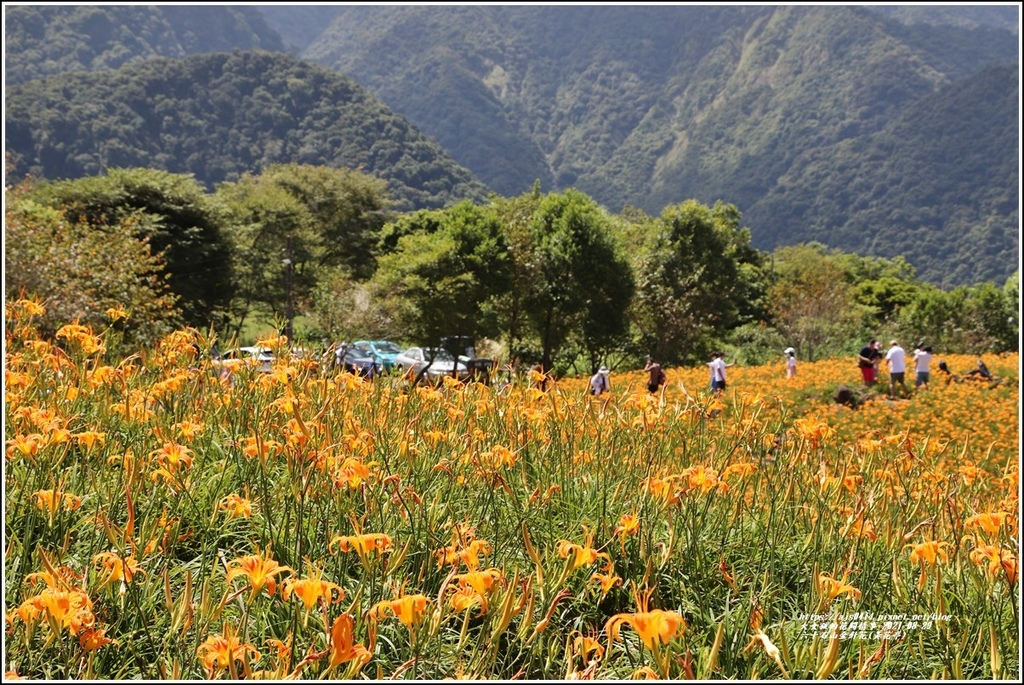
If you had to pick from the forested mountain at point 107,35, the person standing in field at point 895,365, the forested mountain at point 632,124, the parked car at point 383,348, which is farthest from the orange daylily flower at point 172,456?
the forested mountain at point 107,35

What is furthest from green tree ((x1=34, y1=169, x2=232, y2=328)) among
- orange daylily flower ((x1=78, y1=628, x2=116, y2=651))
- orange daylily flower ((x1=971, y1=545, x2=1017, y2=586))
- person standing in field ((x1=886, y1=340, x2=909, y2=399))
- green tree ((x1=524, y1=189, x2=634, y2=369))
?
orange daylily flower ((x1=971, y1=545, x2=1017, y2=586))

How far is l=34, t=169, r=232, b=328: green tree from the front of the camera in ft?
77.5

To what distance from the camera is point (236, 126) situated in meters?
87.7

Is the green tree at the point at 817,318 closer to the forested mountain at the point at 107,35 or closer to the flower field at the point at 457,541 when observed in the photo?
the flower field at the point at 457,541

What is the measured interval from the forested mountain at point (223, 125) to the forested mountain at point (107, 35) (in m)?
15.4

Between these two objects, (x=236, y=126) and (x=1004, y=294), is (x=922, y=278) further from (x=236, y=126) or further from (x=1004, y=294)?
(x=236, y=126)

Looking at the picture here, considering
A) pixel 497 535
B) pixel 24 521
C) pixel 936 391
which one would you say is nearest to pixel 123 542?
pixel 24 521

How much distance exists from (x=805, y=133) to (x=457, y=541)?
558 feet

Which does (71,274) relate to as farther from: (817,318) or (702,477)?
(817,318)

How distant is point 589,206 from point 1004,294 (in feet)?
64.4

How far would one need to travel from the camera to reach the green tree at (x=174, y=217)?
930 inches

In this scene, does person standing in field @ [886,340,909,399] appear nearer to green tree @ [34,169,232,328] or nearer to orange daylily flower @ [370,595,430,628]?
orange daylily flower @ [370,595,430,628]

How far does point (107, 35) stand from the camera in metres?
137

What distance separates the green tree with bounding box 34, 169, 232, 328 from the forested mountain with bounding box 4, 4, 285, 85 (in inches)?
2698
